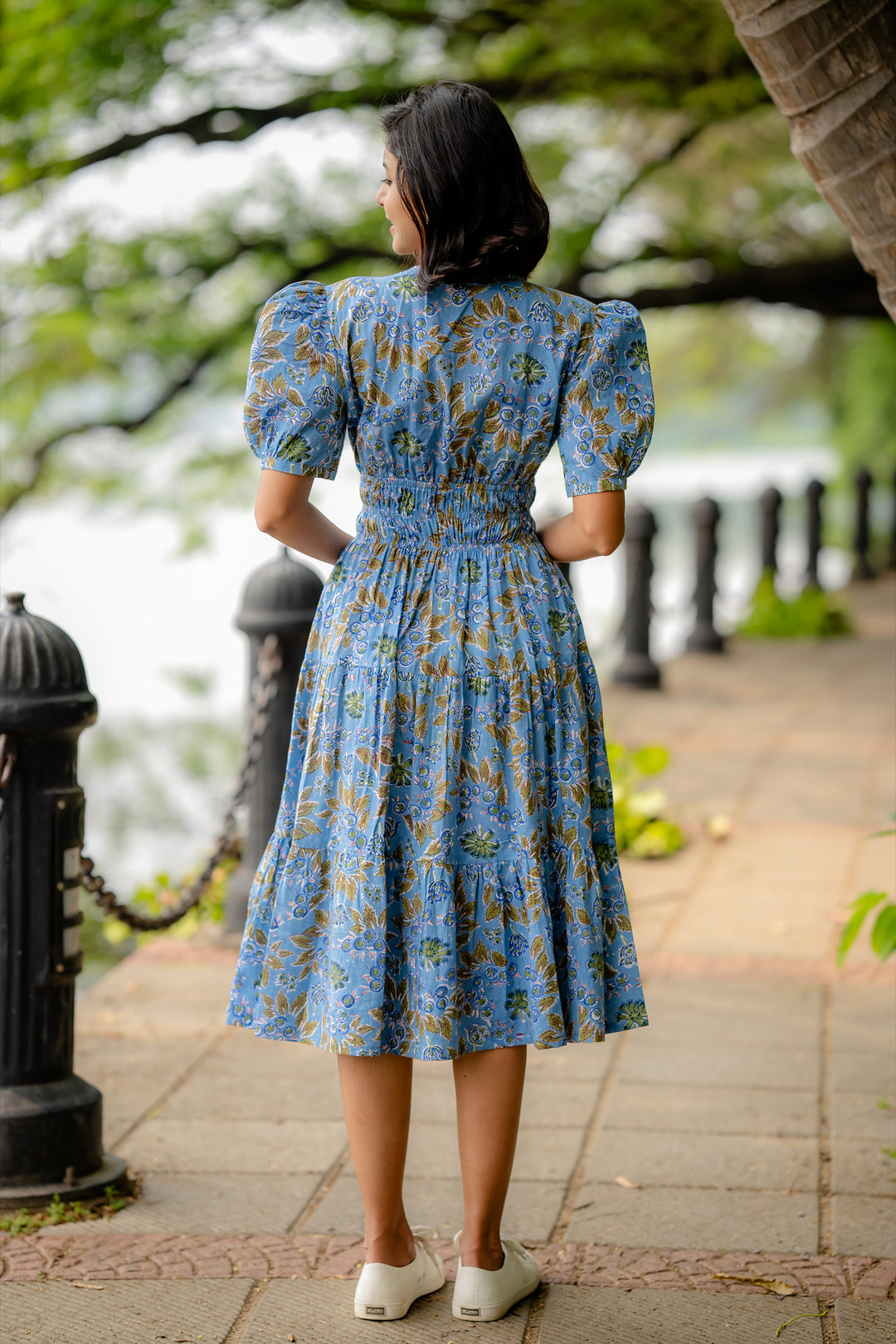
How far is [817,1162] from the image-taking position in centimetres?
320

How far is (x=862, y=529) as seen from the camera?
1692 centimetres

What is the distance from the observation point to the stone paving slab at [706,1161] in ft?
10.2

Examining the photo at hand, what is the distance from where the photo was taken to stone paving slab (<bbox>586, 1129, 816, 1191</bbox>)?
3.12m

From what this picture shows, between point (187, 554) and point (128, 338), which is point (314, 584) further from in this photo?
point (187, 554)

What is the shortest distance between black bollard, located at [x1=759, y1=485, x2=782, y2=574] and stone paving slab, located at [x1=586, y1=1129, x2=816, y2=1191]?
1081 cm

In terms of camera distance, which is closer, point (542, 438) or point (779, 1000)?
point (542, 438)

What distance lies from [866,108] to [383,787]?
160cm

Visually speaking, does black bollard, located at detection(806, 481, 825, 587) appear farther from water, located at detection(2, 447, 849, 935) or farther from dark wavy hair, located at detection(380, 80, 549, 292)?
dark wavy hair, located at detection(380, 80, 549, 292)

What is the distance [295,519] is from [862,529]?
15.3 metres

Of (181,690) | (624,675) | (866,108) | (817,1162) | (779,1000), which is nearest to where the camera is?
(866,108)

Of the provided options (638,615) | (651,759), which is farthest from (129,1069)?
(638,615)

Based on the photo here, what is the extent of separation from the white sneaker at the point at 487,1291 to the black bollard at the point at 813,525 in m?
12.9

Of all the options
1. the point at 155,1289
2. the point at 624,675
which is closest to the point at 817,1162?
the point at 155,1289

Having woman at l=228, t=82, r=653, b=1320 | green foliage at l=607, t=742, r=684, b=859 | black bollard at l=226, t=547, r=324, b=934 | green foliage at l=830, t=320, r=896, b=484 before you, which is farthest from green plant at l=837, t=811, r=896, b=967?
green foliage at l=830, t=320, r=896, b=484
